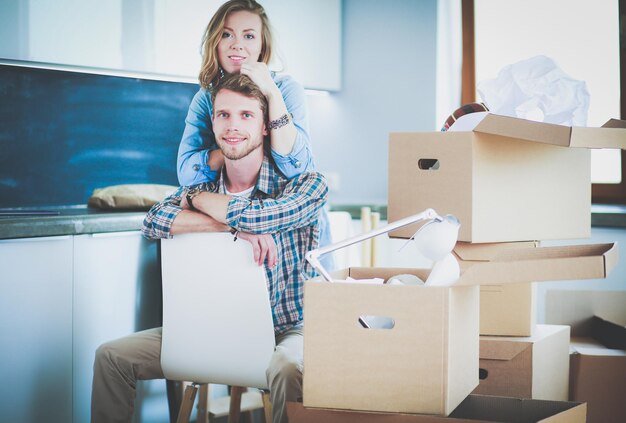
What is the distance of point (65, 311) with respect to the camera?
2211 mm

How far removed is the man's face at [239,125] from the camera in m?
2.09

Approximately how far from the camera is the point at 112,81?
2928mm

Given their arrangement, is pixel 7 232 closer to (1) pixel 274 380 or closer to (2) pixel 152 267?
(2) pixel 152 267

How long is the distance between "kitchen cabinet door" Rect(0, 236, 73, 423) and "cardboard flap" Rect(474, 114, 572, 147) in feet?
4.21

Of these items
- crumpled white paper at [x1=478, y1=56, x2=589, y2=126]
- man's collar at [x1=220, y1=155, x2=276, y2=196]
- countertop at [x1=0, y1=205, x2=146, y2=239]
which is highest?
crumpled white paper at [x1=478, y1=56, x2=589, y2=126]

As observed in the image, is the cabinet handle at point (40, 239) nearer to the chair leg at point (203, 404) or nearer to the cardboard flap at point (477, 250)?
the chair leg at point (203, 404)

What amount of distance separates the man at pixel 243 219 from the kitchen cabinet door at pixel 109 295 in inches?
11.5

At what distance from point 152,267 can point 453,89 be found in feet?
5.53

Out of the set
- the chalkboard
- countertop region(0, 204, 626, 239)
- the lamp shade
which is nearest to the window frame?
countertop region(0, 204, 626, 239)

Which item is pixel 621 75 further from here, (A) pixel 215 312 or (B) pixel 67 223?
(B) pixel 67 223

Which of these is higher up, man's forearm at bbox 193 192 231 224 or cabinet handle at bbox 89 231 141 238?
man's forearm at bbox 193 192 231 224

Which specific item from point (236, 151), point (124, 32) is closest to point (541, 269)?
point (236, 151)

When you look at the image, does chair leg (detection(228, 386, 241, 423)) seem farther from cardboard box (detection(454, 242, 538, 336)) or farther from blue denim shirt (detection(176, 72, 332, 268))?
cardboard box (detection(454, 242, 538, 336))

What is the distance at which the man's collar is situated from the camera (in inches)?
82.4
